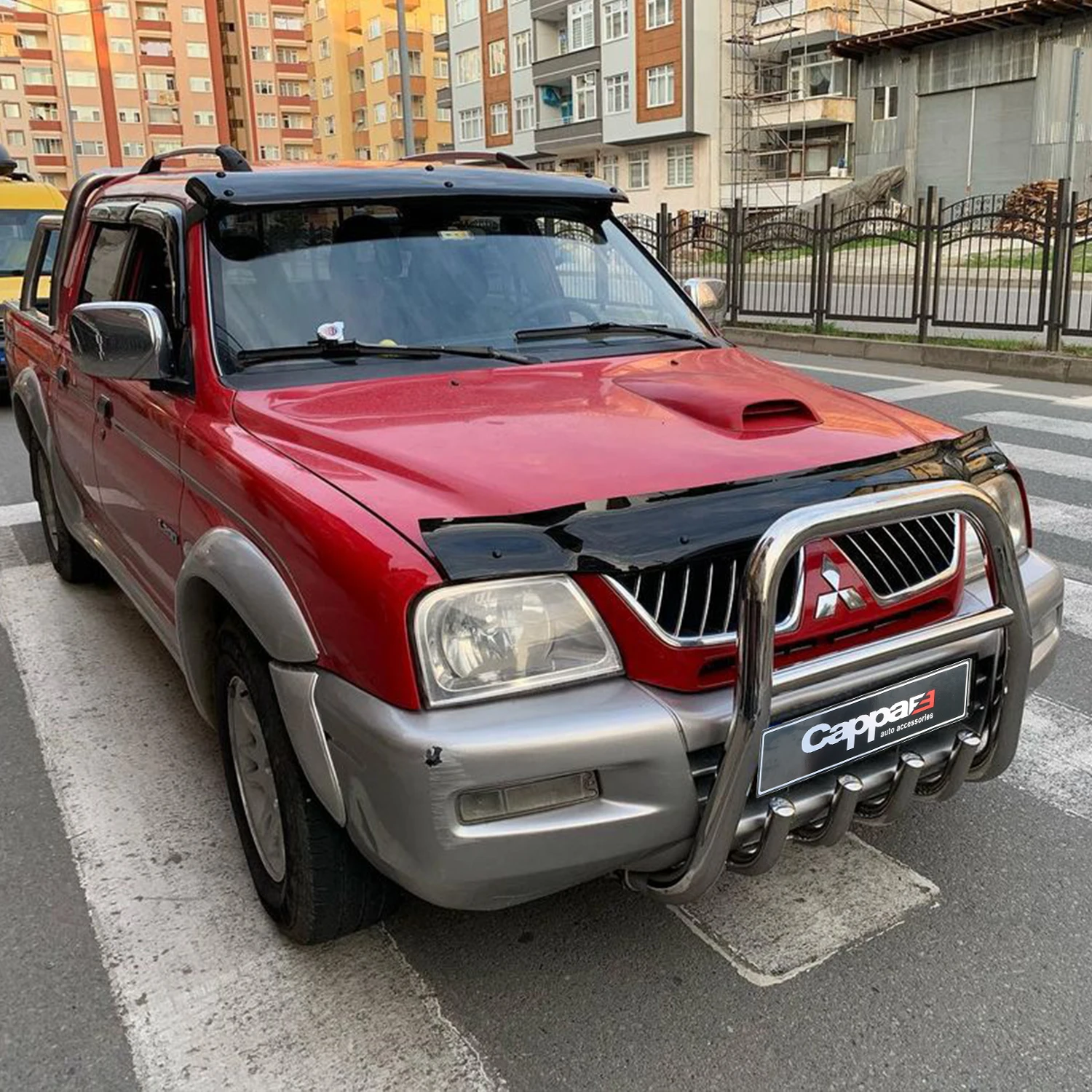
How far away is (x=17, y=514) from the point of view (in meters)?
7.32

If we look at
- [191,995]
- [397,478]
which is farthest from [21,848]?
[397,478]

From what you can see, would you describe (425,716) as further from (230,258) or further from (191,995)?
(230,258)

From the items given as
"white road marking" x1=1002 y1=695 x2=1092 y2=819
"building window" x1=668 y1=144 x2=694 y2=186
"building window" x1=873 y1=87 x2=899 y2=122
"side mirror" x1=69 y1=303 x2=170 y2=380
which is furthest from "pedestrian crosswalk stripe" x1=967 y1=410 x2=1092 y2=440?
"building window" x1=668 y1=144 x2=694 y2=186

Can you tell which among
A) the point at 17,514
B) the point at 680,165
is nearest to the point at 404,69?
the point at 17,514

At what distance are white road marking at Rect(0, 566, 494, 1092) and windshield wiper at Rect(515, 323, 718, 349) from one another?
5.82 ft

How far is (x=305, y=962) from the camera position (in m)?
2.74

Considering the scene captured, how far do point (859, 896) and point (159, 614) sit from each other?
2.25 meters

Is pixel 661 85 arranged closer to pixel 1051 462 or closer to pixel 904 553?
pixel 1051 462

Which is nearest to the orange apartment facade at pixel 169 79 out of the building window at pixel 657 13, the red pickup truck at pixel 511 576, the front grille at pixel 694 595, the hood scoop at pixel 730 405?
the building window at pixel 657 13

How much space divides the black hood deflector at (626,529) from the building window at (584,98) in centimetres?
5617

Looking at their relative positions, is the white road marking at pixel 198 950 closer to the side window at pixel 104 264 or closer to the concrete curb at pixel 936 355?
the side window at pixel 104 264

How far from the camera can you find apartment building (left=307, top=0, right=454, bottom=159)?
77.6 meters

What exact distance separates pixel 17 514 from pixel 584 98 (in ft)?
175

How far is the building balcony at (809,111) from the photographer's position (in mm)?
46844
